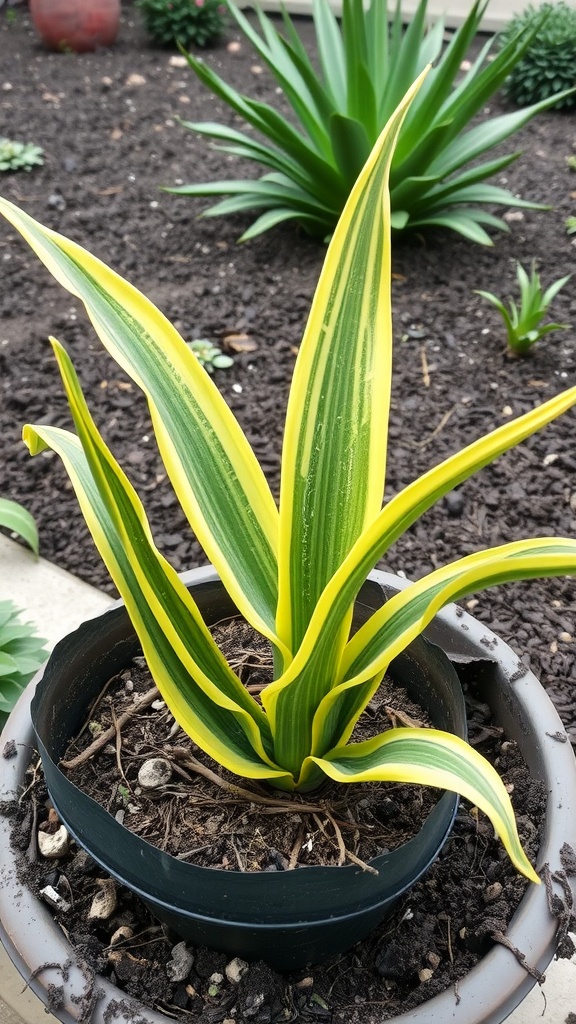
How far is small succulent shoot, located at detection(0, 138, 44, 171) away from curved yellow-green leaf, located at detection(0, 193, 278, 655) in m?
2.60

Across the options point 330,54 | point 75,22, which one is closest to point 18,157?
point 330,54

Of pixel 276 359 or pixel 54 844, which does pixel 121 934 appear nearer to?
pixel 54 844

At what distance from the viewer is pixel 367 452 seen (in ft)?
2.41

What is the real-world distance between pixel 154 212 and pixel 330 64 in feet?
2.51

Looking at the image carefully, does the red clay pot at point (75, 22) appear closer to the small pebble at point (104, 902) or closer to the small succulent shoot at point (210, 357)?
the small succulent shoot at point (210, 357)

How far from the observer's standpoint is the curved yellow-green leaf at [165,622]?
64 centimetres

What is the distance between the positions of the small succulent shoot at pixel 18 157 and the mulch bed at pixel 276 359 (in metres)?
0.05

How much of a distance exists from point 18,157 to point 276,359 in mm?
1621

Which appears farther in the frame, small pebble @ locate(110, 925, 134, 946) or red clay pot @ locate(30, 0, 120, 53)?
red clay pot @ locate(30, 0, 120, 53)

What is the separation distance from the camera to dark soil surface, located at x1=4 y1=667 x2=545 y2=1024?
818mm

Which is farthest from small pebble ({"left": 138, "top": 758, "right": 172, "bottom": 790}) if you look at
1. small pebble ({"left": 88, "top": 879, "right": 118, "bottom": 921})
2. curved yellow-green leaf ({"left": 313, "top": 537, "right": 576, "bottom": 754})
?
curved yellow-green leaf ({"left": 313, "top": 537, "right": 576, "bottom": 754})

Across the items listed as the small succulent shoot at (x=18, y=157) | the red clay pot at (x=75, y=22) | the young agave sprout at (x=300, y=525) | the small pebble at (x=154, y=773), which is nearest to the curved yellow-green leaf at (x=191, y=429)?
the young agave sprout at (x=300, y=525)

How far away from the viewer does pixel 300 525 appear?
0.72m

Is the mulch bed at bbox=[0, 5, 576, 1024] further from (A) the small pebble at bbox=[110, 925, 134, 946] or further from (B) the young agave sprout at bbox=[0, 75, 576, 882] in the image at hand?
(B) the young agave sprout at bbox=[0, 75, 576, 882]
